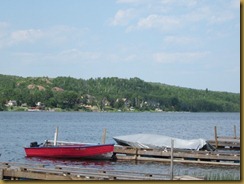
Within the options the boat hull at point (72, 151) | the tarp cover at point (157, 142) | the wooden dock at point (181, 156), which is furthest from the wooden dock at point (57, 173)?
the tarp cover at point (157, 142)

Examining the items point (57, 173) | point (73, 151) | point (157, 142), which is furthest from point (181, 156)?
point (57, 173)

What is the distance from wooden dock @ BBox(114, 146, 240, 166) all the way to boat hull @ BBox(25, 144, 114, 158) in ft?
3.01

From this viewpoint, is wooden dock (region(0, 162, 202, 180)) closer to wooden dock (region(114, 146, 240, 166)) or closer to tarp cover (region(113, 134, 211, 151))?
wooden dock (region(114, 146, 240, 166))

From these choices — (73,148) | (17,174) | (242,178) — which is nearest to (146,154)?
(73,148)

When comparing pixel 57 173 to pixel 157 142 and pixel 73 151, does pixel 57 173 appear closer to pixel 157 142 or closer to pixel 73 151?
pixel 73 151

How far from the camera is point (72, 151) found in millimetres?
34906

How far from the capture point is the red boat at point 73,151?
33875 mm

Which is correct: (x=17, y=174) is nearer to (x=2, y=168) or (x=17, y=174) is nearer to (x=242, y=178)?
(x=2, y=168)

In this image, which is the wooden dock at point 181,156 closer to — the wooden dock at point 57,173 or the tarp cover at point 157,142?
the tarp cover at point 157,142

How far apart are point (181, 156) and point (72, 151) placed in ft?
26.3

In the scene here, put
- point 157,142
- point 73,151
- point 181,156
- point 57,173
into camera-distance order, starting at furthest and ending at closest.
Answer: point 157,142 → point 73,151 → point 181,156 → point 57,173

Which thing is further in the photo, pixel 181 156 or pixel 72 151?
pixel 72 151

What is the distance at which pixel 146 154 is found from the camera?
1281 inches

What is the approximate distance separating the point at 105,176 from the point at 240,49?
27.9 feet
